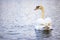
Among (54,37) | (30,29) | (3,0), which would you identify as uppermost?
(3,0)

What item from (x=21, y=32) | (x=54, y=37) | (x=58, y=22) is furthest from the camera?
(x=58, y=22)

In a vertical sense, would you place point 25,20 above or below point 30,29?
above

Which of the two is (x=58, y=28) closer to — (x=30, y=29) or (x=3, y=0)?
(x=30, y=29)

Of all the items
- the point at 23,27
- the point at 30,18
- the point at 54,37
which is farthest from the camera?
the point at 30,18

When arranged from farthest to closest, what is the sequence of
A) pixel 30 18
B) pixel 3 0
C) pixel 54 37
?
pixel 3 0
pixel 30 18
pixel 54 37

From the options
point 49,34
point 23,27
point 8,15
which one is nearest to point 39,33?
point 49,34

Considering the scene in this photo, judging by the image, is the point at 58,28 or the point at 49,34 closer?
the point at 49,34

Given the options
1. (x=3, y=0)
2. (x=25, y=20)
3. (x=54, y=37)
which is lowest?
(x=54, y=37)

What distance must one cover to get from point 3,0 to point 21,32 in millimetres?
2220

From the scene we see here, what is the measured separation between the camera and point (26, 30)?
1753 millimetres

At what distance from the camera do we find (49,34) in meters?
1.64

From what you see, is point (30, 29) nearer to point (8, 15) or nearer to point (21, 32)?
point (21, 32)

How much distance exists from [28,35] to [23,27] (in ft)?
0.78

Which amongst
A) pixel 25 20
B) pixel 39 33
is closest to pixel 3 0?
pixel 25 20
